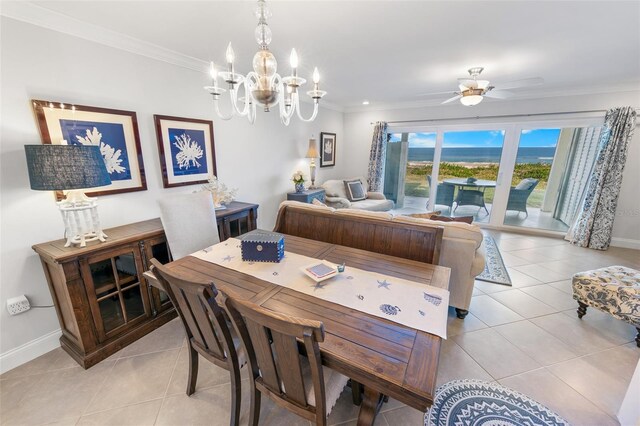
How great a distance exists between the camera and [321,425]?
104 cm

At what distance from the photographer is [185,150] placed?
8.95 feet

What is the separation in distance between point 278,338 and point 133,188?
2.22 metres

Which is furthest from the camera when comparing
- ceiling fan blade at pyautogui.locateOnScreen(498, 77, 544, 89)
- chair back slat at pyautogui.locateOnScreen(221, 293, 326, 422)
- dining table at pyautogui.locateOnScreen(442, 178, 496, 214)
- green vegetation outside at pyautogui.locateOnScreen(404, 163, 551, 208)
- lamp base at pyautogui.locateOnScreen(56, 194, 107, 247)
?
dining table at pyautogui.locateOnScreen(442, 178, 496, 214)

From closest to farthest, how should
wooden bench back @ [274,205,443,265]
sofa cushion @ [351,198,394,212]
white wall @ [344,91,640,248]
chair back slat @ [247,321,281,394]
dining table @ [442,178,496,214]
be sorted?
1. chair back slat @ [247,321,281,394]
2. wooden bench back @ [274,205,443,265]
3. white wall @ [344,91,640,248]
4. sofa cushion @ [351,198,394,212]
5. dining table @ [442,178,496,214]

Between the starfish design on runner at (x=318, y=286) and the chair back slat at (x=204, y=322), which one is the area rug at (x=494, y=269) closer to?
the starfish design on runner at (x=318, y=286)

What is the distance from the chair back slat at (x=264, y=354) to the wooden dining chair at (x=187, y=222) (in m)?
1.31

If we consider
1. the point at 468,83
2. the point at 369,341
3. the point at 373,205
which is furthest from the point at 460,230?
the point at 373,205

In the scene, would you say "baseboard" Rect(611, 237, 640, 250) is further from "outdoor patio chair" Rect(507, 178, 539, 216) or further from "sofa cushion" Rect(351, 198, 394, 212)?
"sofa cushion" Rect(351, 198, 394, 212)

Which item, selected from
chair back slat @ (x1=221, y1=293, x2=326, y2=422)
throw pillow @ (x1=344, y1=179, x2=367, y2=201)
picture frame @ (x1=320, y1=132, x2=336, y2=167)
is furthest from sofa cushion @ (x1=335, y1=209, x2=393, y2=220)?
picture frame @ (x1=320, y1=132, x2=336, y2=167)

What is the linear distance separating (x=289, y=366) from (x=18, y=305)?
218cm

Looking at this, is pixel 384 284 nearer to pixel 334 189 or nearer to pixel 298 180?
pixel 298 180

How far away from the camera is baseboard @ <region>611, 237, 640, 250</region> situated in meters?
3.90

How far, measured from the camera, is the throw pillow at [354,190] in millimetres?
5117

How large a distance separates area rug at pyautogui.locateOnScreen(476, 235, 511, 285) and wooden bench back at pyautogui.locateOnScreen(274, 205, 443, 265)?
147cm
